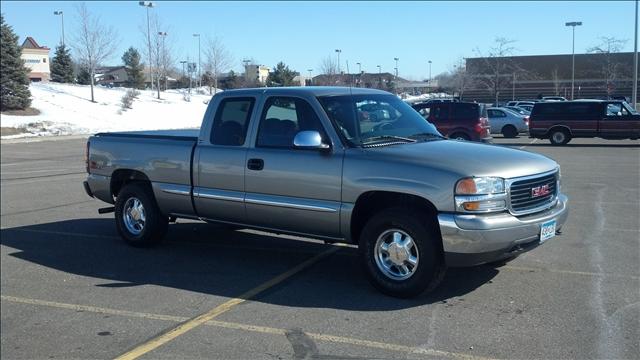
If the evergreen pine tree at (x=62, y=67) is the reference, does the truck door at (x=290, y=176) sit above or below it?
below

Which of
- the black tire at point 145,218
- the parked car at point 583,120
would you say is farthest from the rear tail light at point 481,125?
the black tire at point 145,218

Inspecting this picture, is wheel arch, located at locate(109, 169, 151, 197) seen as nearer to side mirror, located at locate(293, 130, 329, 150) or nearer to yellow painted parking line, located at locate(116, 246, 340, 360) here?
yellow painted parking line, located at locate(116, 246, 340, 360)

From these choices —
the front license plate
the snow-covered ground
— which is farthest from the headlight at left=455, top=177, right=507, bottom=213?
the snow-covered ground

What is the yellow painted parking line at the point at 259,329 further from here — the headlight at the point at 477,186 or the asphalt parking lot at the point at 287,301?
the headlight at the point at 477,186

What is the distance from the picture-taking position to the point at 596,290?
5.73m

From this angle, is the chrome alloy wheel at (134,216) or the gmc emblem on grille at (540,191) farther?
the chrome alloy wheel at (134,216)

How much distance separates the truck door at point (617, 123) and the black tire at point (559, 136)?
1.36m

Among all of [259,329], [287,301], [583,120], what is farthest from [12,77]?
[259,329]

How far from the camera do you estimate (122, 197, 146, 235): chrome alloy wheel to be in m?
7.81

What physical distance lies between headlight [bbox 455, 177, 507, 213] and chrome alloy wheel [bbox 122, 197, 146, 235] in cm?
422

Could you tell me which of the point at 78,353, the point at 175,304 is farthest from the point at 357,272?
the point at 78,353

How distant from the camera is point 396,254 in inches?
221

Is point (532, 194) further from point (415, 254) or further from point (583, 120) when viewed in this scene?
point (583, 120)

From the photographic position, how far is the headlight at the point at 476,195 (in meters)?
5.16
